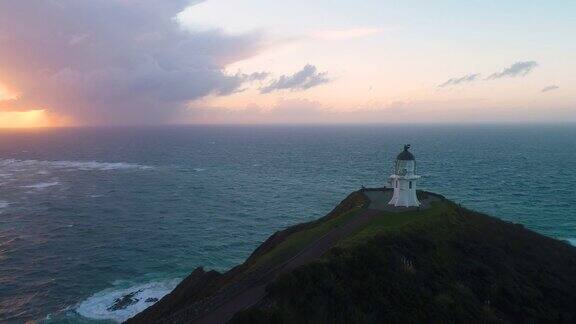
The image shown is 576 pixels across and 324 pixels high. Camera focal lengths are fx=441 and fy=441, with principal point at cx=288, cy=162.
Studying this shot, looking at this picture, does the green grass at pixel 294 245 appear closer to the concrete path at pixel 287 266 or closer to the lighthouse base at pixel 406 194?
the concrete path at pixel 287 266

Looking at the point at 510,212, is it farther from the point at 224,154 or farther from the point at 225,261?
the point at 224,154

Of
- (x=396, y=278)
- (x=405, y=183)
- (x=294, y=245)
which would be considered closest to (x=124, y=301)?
(x=294, y=245)

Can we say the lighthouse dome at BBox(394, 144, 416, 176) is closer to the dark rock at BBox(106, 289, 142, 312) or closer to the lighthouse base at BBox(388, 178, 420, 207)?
the lighthouse base at BBox(388, 178, 420, 207)

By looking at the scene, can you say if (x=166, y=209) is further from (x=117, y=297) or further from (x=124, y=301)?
(x=124, y=301)

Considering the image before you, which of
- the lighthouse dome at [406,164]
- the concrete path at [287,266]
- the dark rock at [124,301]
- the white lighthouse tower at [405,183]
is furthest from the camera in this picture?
the lighthouse dome at [406,164]

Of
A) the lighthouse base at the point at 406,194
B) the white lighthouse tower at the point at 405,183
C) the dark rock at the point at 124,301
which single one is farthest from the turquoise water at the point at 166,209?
the lighthouse base at the point at 406,194

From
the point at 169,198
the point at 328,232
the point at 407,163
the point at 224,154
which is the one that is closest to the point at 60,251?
the point at 169,198
